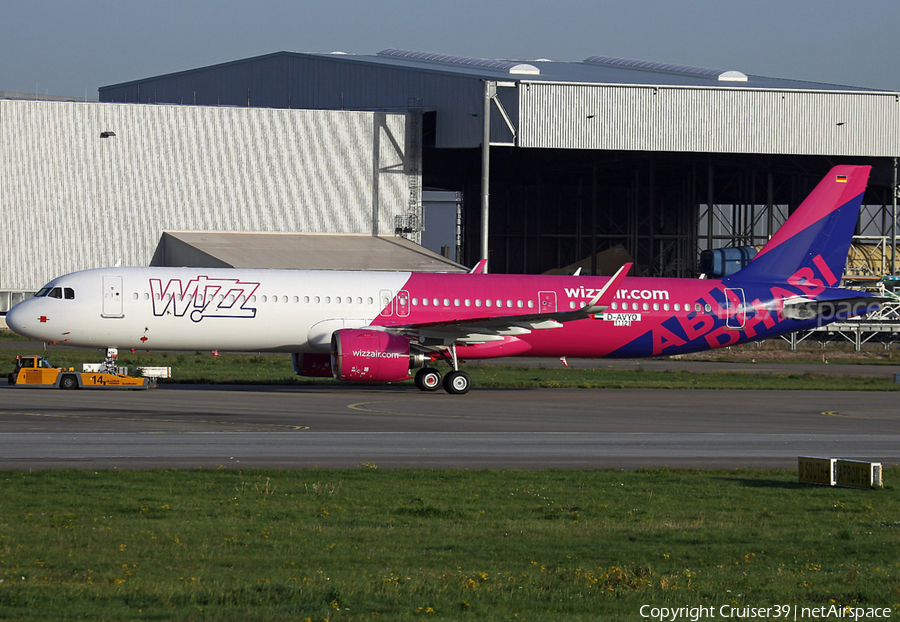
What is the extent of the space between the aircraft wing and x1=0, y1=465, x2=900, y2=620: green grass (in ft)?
51.8

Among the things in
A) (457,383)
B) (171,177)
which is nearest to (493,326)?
(457,383)

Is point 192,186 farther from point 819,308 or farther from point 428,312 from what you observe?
point 819,308

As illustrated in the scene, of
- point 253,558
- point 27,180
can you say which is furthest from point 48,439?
point 27,180

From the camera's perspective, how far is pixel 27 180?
65.3 metres

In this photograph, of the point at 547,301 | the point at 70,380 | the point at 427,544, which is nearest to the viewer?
the point at 427,544

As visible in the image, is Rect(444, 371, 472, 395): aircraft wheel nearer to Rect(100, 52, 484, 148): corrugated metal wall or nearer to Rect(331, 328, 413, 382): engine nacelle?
Rect(331, 328, 413, 382): engine nacelle

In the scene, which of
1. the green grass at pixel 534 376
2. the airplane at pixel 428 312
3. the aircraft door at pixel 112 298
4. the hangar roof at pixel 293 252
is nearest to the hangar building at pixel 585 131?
the hangar roof at pixel 293 252

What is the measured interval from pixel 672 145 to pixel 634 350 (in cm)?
3173

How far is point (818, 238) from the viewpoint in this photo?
42125mm

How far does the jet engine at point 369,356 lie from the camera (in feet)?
111

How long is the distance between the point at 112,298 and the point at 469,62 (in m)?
52.2

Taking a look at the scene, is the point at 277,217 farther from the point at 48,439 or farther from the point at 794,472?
the point at 794,472

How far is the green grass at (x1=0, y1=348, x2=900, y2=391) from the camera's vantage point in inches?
1629

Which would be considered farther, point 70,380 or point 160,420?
point 70,380
